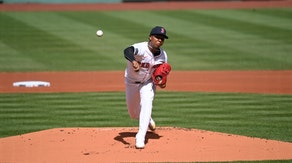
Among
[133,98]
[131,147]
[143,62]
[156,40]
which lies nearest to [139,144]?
[131,147]

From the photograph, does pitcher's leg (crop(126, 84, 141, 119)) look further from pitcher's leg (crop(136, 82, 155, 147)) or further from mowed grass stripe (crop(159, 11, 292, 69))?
mowed grass stripe (crop(159, 11, 292, 69))

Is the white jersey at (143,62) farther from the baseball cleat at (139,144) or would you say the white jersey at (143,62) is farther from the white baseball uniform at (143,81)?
the baseball cleat at (139,144)

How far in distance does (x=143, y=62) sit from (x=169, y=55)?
39.6 feet

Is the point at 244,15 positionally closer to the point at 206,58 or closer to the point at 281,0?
the point at 281,0

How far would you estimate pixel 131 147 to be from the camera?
10453 mm

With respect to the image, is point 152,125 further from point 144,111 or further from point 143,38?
point 143,38

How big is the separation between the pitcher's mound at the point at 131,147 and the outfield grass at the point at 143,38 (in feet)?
31.2

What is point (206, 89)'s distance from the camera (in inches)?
687

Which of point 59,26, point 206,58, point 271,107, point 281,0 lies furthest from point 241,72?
point 281,0

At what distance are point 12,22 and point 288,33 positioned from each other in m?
9.67

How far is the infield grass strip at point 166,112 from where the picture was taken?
503 inches

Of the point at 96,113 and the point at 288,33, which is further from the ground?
the point at 288,33

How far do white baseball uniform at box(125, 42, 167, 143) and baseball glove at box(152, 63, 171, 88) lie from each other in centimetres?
12

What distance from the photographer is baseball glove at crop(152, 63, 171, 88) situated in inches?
411
